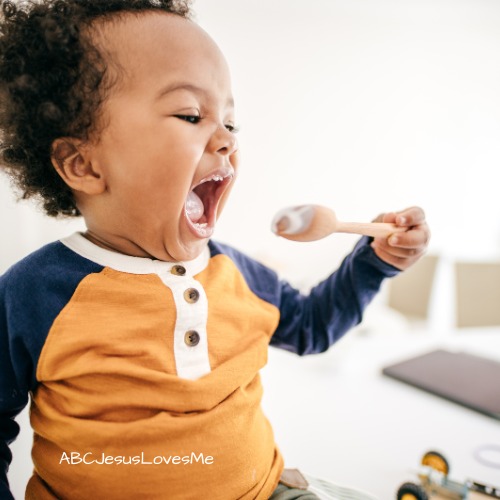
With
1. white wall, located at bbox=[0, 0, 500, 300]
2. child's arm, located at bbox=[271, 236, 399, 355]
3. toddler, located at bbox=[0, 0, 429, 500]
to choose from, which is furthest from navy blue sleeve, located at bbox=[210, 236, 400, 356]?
white wall, located at bbox=[0, 0, 500, 300]

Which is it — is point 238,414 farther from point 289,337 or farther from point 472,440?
point 472,440

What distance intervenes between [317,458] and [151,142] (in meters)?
0.58

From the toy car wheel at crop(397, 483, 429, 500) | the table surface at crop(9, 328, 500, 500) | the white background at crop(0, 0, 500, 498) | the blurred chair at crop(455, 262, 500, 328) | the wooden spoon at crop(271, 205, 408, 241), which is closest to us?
the wooden spoon at crop(271, 205, 408, 241)

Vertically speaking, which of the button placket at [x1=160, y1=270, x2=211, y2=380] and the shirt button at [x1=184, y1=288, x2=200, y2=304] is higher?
the shirt button at [x1=184, y1=288, x2=200, y2=304]

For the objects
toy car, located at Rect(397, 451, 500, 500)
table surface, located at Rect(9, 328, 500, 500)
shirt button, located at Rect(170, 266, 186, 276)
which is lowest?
table surface, located at Rect(9, 328, 500, 500)

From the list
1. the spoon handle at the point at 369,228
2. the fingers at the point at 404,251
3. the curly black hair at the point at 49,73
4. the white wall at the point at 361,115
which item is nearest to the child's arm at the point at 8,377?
the curly black hair at the point at 49,73

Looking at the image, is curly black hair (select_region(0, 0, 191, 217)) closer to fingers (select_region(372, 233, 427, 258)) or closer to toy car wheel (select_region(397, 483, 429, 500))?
fingers (select_region(372, 233, 427, 258))

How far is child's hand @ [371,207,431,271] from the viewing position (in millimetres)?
551

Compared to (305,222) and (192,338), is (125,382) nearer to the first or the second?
(192,338)

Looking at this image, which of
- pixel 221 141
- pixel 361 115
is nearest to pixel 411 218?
pixel 221 141

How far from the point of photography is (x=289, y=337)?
0.70m

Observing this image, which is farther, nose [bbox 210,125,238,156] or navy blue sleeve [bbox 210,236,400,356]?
navy blue sleeve [bbox 210,236,400,356]

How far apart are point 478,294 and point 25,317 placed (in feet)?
6.15

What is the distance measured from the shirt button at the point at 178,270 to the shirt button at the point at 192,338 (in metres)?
0.09
